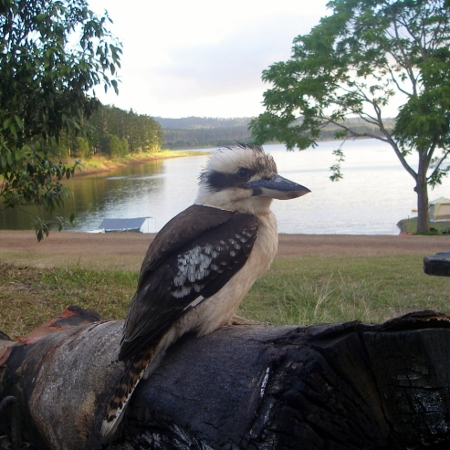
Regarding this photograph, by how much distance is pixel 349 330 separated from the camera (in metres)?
1.54

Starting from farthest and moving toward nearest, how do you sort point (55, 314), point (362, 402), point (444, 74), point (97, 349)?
point (444, 74) → point (55, 314) → point (97, 349) → point (362, 402)

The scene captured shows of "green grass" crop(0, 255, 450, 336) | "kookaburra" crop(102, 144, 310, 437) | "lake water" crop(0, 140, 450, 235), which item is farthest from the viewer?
"lake water" crop(0, 140, 450, 235)

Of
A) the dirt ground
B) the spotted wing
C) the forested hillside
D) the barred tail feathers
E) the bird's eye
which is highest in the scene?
the forested hillside

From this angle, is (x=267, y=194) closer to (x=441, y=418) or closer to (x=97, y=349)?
(x=97, y=349)

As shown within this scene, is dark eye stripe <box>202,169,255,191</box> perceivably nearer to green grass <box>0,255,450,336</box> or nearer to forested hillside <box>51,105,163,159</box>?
green grass <box>0,255,450,336</box>

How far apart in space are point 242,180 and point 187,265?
2.00 ft

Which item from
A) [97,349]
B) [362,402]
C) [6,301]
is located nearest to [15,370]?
[97,349]

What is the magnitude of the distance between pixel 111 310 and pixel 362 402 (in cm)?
520

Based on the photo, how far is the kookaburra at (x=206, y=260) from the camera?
2023 mm

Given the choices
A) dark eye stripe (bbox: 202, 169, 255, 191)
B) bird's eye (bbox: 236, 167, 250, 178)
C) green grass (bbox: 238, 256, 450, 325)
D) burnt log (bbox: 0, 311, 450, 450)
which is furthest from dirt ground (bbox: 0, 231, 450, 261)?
burnt log (bbox: 0, 311, 450, 450)

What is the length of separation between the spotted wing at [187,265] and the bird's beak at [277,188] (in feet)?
0.51

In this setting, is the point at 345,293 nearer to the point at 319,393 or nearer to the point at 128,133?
the point at 319,393

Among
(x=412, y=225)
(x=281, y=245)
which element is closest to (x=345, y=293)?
(x=281, y=245)

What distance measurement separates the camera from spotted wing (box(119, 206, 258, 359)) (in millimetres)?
2182
